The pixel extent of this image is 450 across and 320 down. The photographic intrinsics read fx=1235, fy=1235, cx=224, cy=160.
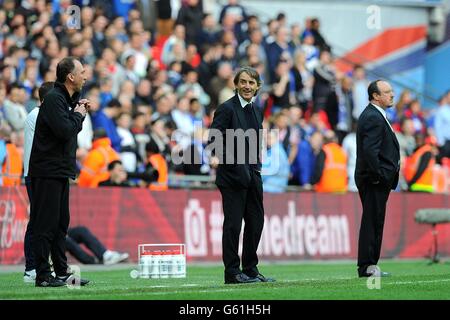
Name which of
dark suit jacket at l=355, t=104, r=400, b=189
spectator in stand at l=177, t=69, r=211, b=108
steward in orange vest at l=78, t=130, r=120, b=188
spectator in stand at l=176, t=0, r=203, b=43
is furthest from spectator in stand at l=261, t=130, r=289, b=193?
dark suit jacket at l=355, t=104, r=400, b=189

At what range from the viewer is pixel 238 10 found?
28.7m

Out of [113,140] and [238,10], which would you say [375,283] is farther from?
[238,10]

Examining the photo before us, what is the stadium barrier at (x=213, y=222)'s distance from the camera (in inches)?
797

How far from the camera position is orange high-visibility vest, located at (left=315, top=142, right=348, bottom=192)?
79.7ft

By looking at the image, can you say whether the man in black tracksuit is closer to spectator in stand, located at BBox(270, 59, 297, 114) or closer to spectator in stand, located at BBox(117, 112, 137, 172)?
spectator in stand, located at BBox(117, 112, 137, 172)

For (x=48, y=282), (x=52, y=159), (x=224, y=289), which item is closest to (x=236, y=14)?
(x=52, y=159)

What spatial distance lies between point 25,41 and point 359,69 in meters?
8.71

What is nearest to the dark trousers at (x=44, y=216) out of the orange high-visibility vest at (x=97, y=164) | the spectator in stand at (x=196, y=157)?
the orange high-visibility vest at (x=97, y=164)

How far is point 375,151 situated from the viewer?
576 inches

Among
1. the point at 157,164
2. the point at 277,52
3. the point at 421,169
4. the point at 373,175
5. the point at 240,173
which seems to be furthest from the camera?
the point at 277,52

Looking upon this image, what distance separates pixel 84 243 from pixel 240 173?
21.9 feet

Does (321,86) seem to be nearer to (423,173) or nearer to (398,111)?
(398,111)

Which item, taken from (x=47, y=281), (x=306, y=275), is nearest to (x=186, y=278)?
(x=306, y=275)

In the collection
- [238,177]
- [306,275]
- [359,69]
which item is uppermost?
[359,69]
